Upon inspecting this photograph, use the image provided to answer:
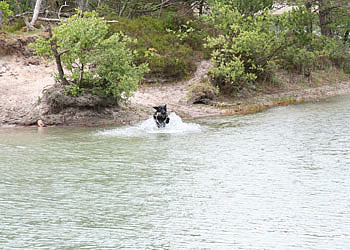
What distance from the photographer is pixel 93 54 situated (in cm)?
2070

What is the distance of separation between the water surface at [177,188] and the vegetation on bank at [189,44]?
11.0 feet

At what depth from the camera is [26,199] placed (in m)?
10.6

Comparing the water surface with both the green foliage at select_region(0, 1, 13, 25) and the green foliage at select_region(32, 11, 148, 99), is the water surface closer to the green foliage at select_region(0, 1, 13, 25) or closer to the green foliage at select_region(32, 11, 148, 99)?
the green foliage at select_region(32, 11, 148, 99)

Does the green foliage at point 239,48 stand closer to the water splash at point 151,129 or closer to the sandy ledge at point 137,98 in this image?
the sandy ledge at point 137,98

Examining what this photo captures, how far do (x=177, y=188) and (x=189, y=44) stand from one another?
21.4m

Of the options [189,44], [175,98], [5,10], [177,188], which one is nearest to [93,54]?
[175,98]

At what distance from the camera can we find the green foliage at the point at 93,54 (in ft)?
67.4

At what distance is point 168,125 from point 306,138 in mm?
5290

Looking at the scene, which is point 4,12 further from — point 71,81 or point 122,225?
point 122,225

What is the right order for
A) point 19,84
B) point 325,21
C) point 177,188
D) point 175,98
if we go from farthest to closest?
point 325,21
point 175,98
point 19,84
point 177,188

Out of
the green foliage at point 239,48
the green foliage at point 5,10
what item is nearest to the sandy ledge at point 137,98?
the green foliage at point 239,48

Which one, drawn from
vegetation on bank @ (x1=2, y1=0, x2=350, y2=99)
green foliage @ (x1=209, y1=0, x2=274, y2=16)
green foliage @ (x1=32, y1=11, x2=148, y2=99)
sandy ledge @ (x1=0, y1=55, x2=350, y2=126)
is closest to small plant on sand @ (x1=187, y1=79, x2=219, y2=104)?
sandy ledge @ (x1=0, y1=55, x2=350, y2=126)

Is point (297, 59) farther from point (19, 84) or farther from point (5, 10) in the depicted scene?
point (5, 10)

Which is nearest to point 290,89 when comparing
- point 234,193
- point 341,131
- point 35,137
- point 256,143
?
point 341,131
